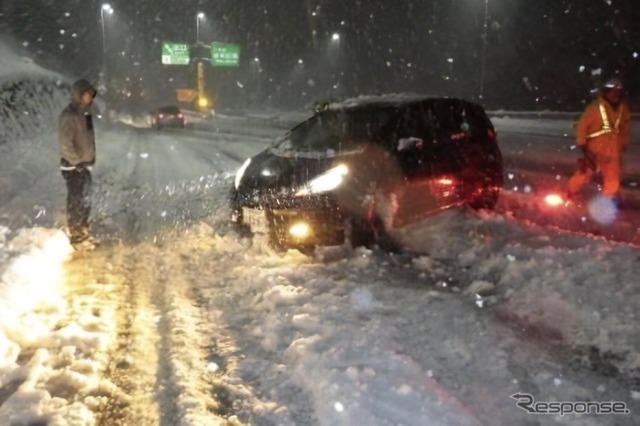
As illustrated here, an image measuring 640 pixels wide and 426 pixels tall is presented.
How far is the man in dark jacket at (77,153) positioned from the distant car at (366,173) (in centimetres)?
177

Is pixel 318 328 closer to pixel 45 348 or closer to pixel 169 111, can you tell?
pixel 45 348

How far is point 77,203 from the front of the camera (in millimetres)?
7391

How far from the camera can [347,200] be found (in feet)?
21.3

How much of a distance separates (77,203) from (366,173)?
3.40 metres

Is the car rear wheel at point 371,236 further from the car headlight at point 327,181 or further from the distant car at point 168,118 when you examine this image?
the distant car at point 168,118

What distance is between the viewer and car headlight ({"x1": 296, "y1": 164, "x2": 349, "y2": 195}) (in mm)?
6504

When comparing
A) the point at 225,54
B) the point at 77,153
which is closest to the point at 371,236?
the point at 77,153

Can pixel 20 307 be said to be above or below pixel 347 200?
below

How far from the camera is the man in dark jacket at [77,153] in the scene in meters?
7.31

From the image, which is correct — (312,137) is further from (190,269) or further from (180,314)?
(180,314)

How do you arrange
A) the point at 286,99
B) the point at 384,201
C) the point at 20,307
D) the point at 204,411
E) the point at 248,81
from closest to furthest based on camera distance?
the point at 204,411
the point at 20,307
the point at 384,201
the point at 286,99
the point at 248,81

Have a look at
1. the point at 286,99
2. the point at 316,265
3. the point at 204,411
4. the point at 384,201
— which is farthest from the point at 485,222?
the point at 286,99

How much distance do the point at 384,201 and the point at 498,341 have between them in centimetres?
251

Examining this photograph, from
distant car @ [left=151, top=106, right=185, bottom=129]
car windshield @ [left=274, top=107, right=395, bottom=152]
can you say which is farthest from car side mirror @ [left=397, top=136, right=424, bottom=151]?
distant car @ [left=151, top=106, right=185, bottom=129]
